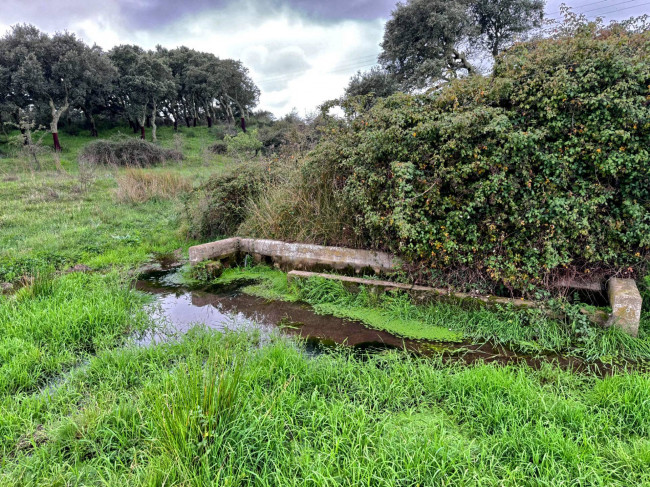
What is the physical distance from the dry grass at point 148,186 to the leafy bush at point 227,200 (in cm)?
433

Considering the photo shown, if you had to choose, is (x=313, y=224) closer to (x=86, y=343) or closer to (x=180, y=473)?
(x=86, y=343)

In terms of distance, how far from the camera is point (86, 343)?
340 cm

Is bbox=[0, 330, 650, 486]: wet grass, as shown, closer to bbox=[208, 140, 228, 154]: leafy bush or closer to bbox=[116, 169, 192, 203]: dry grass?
bbox=[116, 169, 192, 203]: dry grass

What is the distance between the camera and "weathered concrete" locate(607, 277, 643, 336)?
3.12 metres

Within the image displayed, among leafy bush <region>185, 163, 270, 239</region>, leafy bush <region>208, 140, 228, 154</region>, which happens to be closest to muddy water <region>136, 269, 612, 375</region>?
leafy bush <region>185, 163, 270, 239</region>

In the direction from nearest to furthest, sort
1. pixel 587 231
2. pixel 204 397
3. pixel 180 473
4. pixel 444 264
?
pixel 180 473 < pixel 204 397 < pixel 587 231 < pixel 444 264

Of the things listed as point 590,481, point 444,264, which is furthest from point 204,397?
point 444,264

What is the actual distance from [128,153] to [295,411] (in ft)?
72.8

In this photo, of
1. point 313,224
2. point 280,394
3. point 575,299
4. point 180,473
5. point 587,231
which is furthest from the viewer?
point 313,224

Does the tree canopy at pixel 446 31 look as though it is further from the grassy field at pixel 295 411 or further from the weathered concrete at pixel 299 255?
the grassy field at pixel 295 411

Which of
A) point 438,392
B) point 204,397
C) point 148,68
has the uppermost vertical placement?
point 148,68

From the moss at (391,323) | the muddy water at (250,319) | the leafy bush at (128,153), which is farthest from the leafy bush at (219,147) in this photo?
the moss at (391,323)

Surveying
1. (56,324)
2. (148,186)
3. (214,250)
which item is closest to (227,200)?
(214,250)

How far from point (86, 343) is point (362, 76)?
2314 centimetres
